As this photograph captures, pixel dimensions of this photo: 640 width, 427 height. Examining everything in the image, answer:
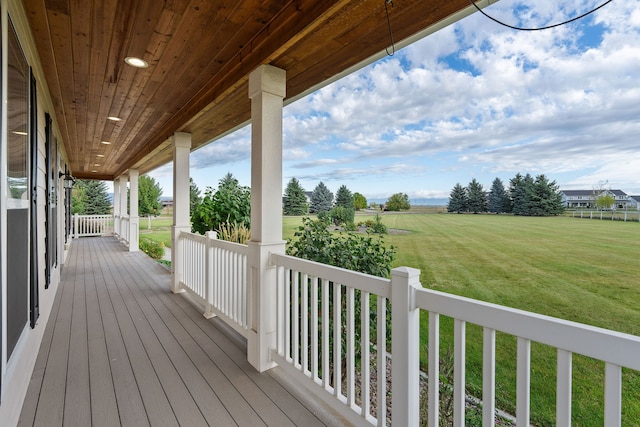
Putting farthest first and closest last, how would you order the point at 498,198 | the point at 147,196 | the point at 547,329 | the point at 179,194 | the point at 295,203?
the point at 147,196, the point at 179,194, the point at 295,203, the point at 498,198, the point at 547,329

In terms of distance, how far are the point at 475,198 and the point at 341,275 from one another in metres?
0.90

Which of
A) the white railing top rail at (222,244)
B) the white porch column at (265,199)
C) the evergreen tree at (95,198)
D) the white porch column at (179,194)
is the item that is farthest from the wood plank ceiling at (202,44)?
the evergreen tree at (95,198)

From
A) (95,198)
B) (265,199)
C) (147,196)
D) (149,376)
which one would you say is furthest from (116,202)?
(265,199)

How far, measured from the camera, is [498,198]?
5.92 ft

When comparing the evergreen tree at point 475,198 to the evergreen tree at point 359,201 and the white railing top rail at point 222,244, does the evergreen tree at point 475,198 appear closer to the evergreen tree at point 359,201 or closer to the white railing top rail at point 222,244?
the evergreen tree at point 359,201

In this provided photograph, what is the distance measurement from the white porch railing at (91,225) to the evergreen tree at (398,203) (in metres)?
14.3

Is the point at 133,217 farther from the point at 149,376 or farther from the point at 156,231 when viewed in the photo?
the point at 149,376

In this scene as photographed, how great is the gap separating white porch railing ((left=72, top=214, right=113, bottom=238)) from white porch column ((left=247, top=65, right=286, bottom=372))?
13405 millimetres

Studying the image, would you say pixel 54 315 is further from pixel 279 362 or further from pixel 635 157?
pixel 635 157

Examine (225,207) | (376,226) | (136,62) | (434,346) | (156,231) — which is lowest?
(156,231)

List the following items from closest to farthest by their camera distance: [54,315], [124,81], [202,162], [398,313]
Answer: [398,313]
[124,81]
[54,315]
[202,162]

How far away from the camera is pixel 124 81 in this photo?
3.23 m

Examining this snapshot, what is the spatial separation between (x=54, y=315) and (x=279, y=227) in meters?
3.15

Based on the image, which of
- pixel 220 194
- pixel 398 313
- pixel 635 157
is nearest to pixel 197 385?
pixel 398 313
